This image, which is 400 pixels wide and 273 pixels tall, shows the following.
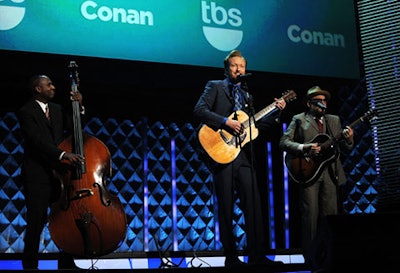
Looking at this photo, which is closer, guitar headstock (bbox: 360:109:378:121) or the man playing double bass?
the man playing double bass

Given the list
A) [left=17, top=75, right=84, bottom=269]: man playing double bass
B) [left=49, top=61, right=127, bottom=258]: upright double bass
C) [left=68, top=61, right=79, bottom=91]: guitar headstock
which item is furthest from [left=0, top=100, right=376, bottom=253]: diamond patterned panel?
[left=49, top=61, right=127, bottom=258]: upright double bass

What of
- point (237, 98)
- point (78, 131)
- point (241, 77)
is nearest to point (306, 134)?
point (237, 98)

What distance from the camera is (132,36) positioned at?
5648 millimetres

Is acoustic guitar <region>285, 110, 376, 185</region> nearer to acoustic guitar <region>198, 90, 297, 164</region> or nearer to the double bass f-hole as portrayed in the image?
acoustic guitar <region>198, 90, 297, 164</region>

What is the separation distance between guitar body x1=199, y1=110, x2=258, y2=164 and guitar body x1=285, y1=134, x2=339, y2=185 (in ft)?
2.36

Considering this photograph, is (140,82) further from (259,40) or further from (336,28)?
(336,28)

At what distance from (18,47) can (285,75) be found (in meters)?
2.62

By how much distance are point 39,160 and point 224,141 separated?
4.63ft

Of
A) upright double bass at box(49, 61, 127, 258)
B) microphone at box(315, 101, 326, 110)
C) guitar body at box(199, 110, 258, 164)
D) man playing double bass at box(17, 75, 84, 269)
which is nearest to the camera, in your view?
upright double bass at box(49, 61, 127, 258)

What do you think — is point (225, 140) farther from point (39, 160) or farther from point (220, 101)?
point (39, 160)

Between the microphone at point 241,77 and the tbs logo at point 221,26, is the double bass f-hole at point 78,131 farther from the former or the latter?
the tbs logo at point 221,26

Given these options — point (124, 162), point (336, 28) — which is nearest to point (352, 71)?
point (336, 28)

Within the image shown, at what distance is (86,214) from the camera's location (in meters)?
4.21

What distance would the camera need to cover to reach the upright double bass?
4223 mm
